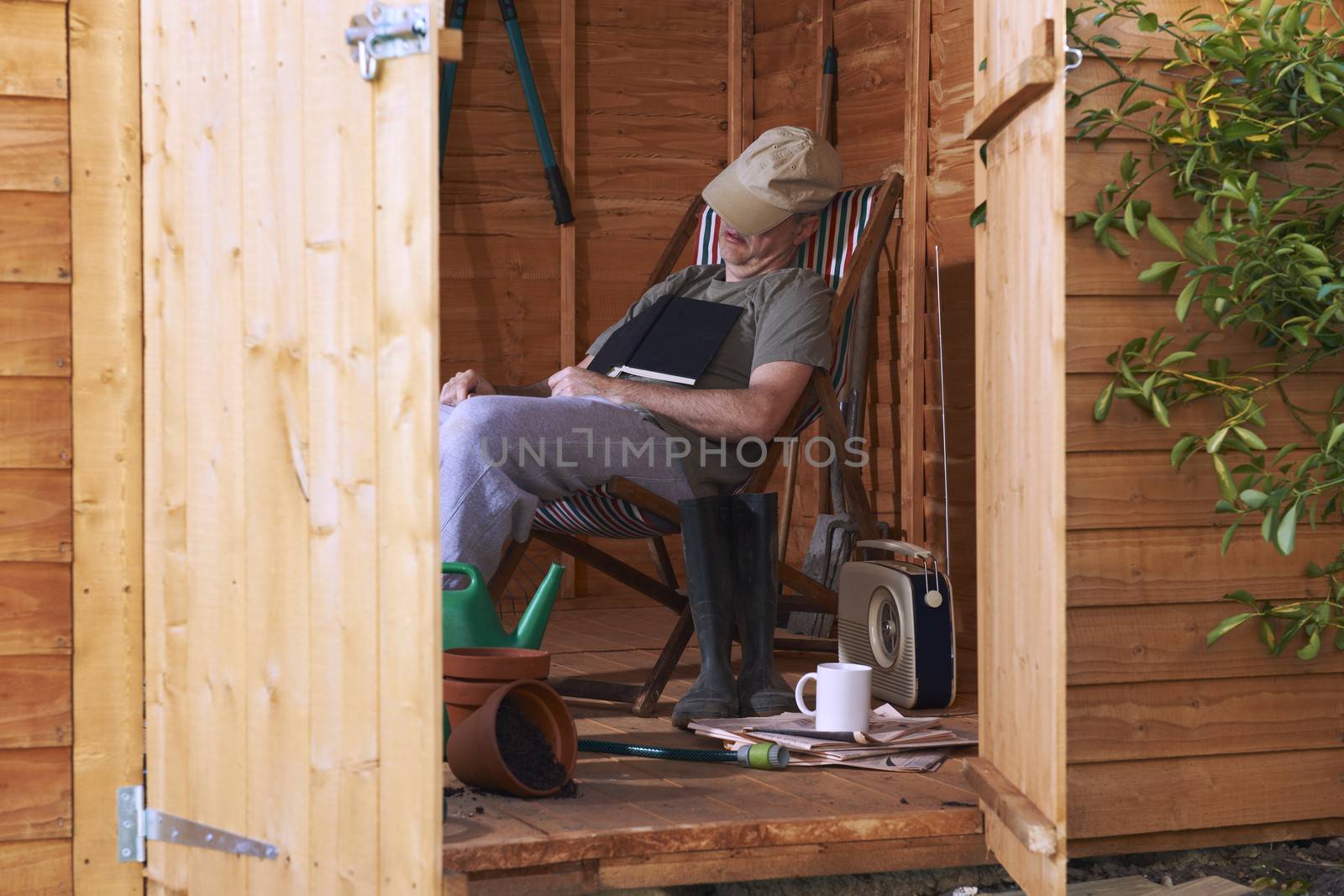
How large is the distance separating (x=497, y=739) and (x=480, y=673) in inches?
4.9

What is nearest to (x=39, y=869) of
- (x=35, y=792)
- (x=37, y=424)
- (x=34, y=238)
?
(x=35, y=792)

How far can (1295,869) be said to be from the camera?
84.8 inches

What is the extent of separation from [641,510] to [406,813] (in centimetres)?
128

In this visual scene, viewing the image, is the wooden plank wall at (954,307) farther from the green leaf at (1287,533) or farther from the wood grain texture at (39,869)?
the wood grain texture at (39,869)

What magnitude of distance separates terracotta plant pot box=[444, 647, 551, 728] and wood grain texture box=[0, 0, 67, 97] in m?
1.01

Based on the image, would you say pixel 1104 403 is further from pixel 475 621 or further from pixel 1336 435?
pixel 475 621

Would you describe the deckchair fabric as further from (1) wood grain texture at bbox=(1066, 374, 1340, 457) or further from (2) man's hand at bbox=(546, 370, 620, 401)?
(1) wood grain texture at bbox=(1066, 374, 1340, 457)

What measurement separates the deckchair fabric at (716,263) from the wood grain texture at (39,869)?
1.14m

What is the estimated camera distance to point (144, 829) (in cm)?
189

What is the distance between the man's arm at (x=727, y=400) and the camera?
2.80 meters

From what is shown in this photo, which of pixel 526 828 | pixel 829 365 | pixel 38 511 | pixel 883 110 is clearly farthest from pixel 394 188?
pixel 883 110

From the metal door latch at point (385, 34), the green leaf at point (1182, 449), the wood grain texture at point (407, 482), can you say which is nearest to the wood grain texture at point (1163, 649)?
the green leaf at point (1182, 449)

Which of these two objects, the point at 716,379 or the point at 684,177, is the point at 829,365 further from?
the point at 684,177

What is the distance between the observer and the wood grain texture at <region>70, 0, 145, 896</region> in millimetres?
1882
